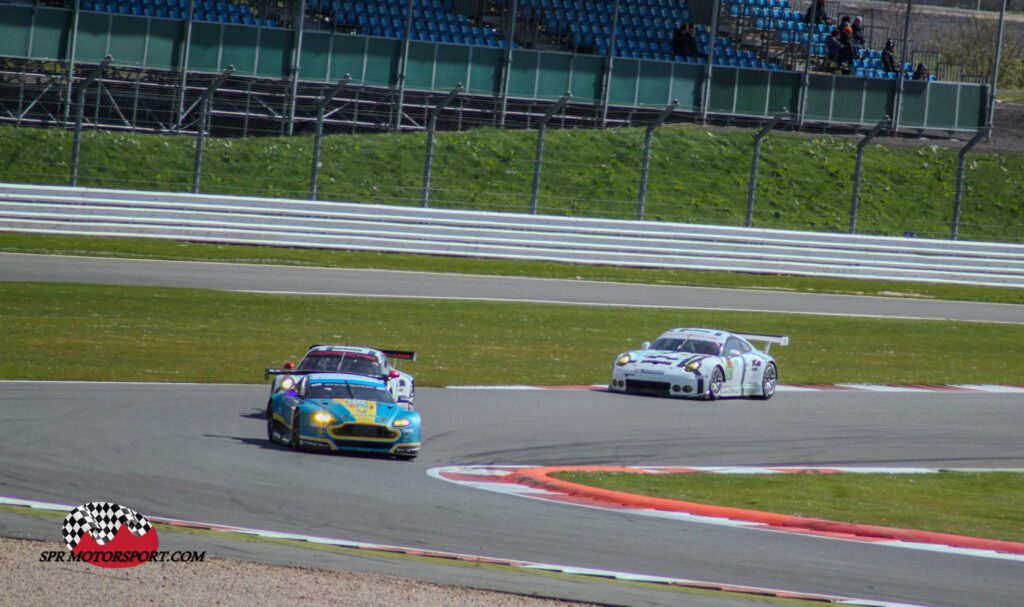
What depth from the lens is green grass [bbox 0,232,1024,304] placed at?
24.3 metres

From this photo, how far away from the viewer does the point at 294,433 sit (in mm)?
11531

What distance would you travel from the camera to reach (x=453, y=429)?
43.7 ft

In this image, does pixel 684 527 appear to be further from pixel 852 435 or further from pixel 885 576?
pixel 852 435

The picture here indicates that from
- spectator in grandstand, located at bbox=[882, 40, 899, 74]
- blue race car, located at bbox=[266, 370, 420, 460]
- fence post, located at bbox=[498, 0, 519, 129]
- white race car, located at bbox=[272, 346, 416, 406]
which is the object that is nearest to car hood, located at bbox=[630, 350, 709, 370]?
white race car, located at bbox=[272, 346, 416, 406]

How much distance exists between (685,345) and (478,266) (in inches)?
383

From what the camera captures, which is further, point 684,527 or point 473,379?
point 473,379

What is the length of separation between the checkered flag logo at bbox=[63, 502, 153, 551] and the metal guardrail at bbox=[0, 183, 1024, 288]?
712 inches

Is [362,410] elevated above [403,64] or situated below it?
below

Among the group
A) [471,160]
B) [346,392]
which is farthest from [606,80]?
[346,392]

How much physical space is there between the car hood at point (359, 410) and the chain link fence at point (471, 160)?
14.7m

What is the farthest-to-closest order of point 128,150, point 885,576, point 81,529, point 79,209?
point 128,150, point 79,209, point 885,576, point 81,529

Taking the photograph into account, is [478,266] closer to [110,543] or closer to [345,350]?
[345,350]

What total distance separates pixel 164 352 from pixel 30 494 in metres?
8.14

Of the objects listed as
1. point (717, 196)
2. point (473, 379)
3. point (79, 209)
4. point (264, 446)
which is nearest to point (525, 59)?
point (717, 196)
